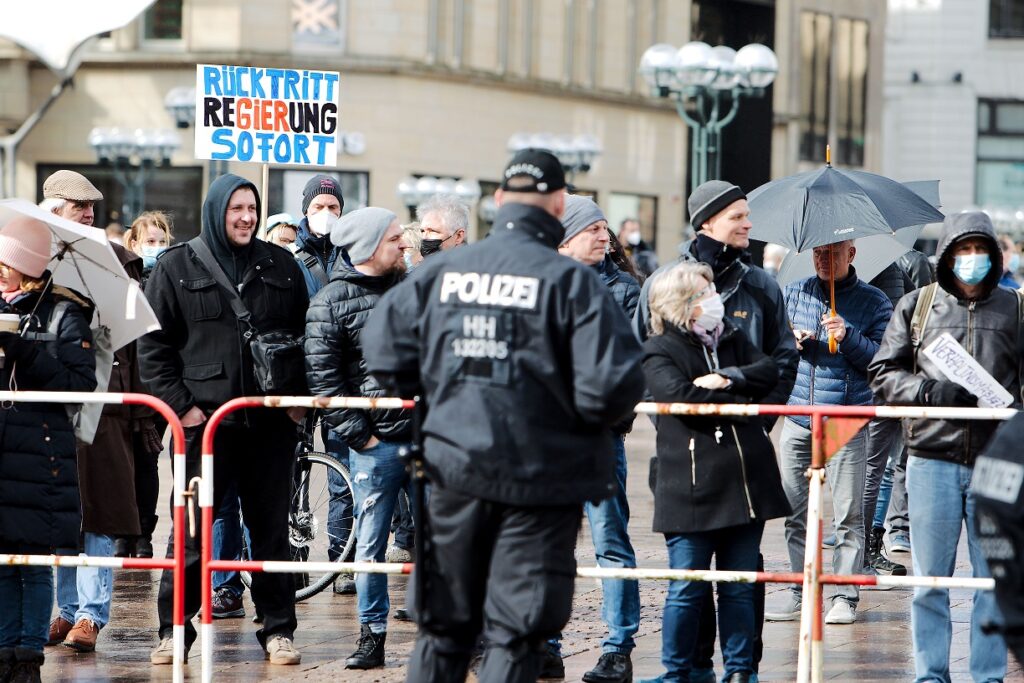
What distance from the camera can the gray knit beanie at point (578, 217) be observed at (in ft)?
26.3

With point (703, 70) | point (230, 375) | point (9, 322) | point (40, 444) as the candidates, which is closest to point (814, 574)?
point (230, 375)

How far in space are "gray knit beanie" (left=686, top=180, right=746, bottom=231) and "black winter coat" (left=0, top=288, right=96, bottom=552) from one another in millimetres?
2653

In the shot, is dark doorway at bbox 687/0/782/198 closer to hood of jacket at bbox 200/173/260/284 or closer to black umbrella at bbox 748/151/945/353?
black umbrella at bbox 748/151/945/353

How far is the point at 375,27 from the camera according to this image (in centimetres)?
3862

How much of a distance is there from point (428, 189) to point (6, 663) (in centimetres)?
2899

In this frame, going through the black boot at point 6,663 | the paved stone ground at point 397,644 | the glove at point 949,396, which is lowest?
the paved stone ground at point 397,644

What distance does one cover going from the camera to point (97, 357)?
7895mm

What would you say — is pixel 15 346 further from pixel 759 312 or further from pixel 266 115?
pixel 266 115

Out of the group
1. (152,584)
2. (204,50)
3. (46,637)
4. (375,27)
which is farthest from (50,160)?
(46,637)

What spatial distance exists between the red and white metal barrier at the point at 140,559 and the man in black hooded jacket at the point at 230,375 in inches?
28.1

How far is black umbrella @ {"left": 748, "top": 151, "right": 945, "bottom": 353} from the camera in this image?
345 inches

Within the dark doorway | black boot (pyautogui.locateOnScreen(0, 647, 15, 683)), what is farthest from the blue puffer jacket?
the dark doorway

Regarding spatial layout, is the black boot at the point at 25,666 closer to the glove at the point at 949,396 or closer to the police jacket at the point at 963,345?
the police jacket at the point at 963,345

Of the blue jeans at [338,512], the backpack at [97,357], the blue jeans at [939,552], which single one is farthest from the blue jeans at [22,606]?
the blue jeans at [939,552]
